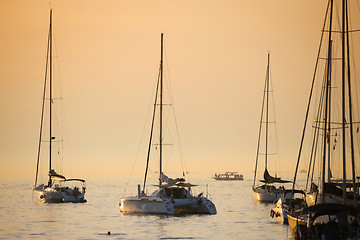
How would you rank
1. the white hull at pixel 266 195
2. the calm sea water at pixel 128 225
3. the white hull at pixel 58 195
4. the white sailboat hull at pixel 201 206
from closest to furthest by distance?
the calm sea water at pixel 128 225
the white sailboat hull at pixel 201 206
the white hull at pixel 58 195
the white hull at pixel 266 195

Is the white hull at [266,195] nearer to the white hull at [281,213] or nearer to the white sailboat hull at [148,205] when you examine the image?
the white sailboat hull at [148,205]

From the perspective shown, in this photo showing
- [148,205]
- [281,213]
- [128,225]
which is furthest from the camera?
[148,205]

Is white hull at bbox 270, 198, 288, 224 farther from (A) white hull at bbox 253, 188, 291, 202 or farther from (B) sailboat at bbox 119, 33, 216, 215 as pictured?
(A) white hull at bbox 253, 188, 291, 202

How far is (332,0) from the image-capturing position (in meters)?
64.2

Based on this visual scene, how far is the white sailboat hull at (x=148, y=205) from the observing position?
3219 inches

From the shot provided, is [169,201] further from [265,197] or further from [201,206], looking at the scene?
[265,197]

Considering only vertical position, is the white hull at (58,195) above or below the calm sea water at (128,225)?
above

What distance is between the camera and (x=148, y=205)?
272ft

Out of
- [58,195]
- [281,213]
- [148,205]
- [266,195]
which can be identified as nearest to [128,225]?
[148,205]

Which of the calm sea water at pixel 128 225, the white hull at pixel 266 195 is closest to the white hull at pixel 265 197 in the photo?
the white hull at pixel 266 195

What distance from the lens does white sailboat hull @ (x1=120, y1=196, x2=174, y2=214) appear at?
81750 mm

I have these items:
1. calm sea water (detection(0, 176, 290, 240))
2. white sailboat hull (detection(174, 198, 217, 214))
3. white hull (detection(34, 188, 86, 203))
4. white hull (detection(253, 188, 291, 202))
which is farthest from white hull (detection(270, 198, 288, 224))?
white hull (detection(34, 188, 86, 203))

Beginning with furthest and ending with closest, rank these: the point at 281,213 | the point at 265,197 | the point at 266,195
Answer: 1. the point at 265,197
2. the point at 266,195
3. the point at 281,213

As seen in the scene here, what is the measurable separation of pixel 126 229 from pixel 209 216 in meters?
15.9
